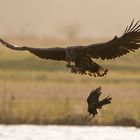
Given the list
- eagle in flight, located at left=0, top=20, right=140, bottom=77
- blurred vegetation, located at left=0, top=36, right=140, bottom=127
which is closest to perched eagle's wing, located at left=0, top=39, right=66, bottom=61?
eagle in flight, located at left=0, top=20, right=140, bottom=77

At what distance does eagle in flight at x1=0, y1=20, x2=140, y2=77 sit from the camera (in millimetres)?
10172

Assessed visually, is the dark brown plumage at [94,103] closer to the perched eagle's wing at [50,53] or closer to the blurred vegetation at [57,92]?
the perched eagle's wing at [50,53]

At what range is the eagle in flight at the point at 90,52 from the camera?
33.4ft

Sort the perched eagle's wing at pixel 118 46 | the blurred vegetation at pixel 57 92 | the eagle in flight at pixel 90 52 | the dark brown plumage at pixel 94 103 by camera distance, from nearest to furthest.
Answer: the eagle in flight at pixel 90 52
the perched eagle's wing at pixel 118 46
the dark brown plumage at pixel 94 103
the blurred vegetation at pixel 57 92

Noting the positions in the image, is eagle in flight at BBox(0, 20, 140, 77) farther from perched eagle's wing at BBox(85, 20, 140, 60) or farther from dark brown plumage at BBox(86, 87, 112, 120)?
dark brown plumage at BBox(86, 87, 112, 120)

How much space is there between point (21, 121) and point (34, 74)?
65.6 ft

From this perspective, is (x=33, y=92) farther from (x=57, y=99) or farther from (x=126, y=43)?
(x=126, y=43)

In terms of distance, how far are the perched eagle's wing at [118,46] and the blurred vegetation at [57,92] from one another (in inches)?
697

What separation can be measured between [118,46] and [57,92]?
26.9 meters

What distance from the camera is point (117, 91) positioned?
129 feet

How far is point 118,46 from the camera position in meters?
10.6

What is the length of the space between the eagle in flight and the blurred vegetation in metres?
17.8

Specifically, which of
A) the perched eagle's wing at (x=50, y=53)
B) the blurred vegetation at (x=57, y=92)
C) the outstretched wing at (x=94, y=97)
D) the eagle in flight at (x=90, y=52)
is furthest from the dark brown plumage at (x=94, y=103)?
the blurred vegetation at (x=57, y=92)
